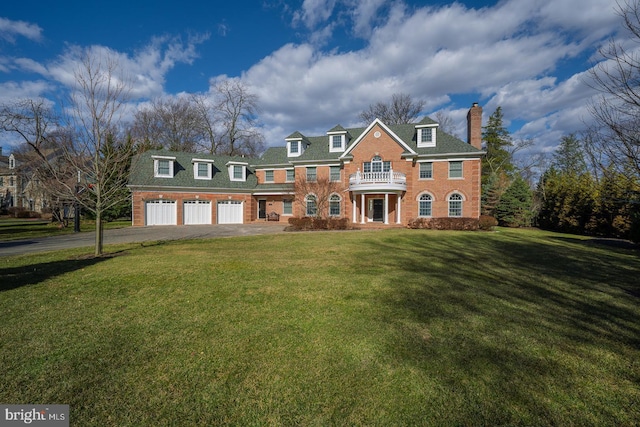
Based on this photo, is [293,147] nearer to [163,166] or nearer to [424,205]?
[163,166]

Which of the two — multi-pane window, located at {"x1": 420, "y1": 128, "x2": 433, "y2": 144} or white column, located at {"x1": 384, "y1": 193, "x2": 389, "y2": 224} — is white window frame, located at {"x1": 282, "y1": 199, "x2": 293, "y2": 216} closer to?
white column, located at {"x1": 384, "y1": 193, "x2": 389, "y2": 224}

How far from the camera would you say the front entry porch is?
81.0 ft

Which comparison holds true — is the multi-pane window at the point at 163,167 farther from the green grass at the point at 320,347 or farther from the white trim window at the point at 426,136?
the white trim window at the point at 426,136

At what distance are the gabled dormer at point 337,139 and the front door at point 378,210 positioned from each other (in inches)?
238

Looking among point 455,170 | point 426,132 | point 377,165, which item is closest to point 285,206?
point 377,165

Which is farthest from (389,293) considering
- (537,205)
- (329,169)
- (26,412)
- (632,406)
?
(537,205)

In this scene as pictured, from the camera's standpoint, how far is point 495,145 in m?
44.0

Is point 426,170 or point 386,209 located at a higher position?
point 426,170

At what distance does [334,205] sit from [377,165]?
17.7 feet

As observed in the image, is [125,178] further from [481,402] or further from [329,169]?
[329,169]

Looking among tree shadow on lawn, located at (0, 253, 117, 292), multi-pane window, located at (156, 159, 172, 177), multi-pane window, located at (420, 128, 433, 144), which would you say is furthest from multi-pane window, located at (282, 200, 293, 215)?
tree shadow on lawn, located at (0, 253, 117, 292)

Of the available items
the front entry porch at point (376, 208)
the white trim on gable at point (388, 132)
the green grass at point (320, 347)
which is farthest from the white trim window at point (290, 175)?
the green grass at point (320, 347)

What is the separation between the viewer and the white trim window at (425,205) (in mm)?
24625

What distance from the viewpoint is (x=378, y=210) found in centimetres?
2667
